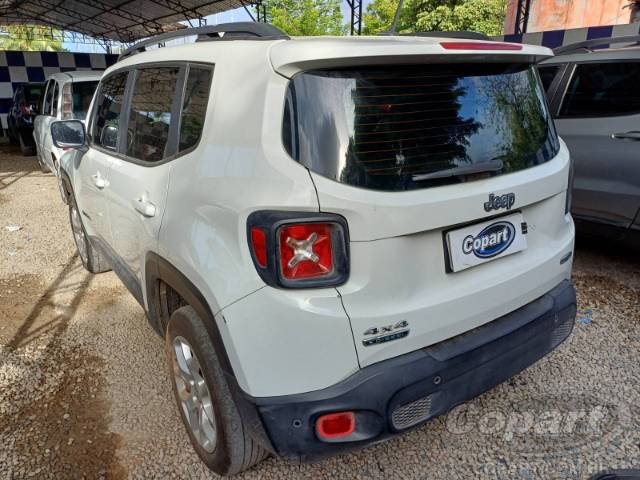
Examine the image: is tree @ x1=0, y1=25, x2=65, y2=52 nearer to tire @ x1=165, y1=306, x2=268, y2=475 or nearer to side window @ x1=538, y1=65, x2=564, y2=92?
side window @ x1=538, y1=65, x2=564, y2=92

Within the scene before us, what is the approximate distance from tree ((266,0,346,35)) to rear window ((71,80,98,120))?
955 inches

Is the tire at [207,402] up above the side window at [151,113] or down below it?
below

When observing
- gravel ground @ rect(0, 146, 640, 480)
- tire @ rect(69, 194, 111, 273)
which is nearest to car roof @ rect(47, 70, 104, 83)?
tire @ rect(69, 194, 111, 273)

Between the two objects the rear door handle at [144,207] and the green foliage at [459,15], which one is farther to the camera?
the green foliage at [459,15]

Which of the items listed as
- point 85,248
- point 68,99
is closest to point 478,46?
point 85,248

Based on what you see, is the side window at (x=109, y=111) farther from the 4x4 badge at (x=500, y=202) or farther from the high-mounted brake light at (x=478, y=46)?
the 4x4 badge at (x=500, y=202)

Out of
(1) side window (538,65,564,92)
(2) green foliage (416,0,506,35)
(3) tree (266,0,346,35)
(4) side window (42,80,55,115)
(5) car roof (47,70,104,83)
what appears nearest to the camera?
(1) side window (538,65,564,92)

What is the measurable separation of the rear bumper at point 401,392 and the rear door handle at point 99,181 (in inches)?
66.6

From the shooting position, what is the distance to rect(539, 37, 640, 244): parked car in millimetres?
3211

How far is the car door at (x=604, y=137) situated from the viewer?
320 cm

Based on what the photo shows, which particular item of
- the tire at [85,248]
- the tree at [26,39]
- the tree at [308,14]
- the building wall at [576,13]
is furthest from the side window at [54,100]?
the tree at [26,39]

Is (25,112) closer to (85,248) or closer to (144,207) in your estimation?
(85,248)

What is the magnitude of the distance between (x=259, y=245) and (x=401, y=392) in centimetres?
62

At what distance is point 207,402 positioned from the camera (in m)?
1.77
